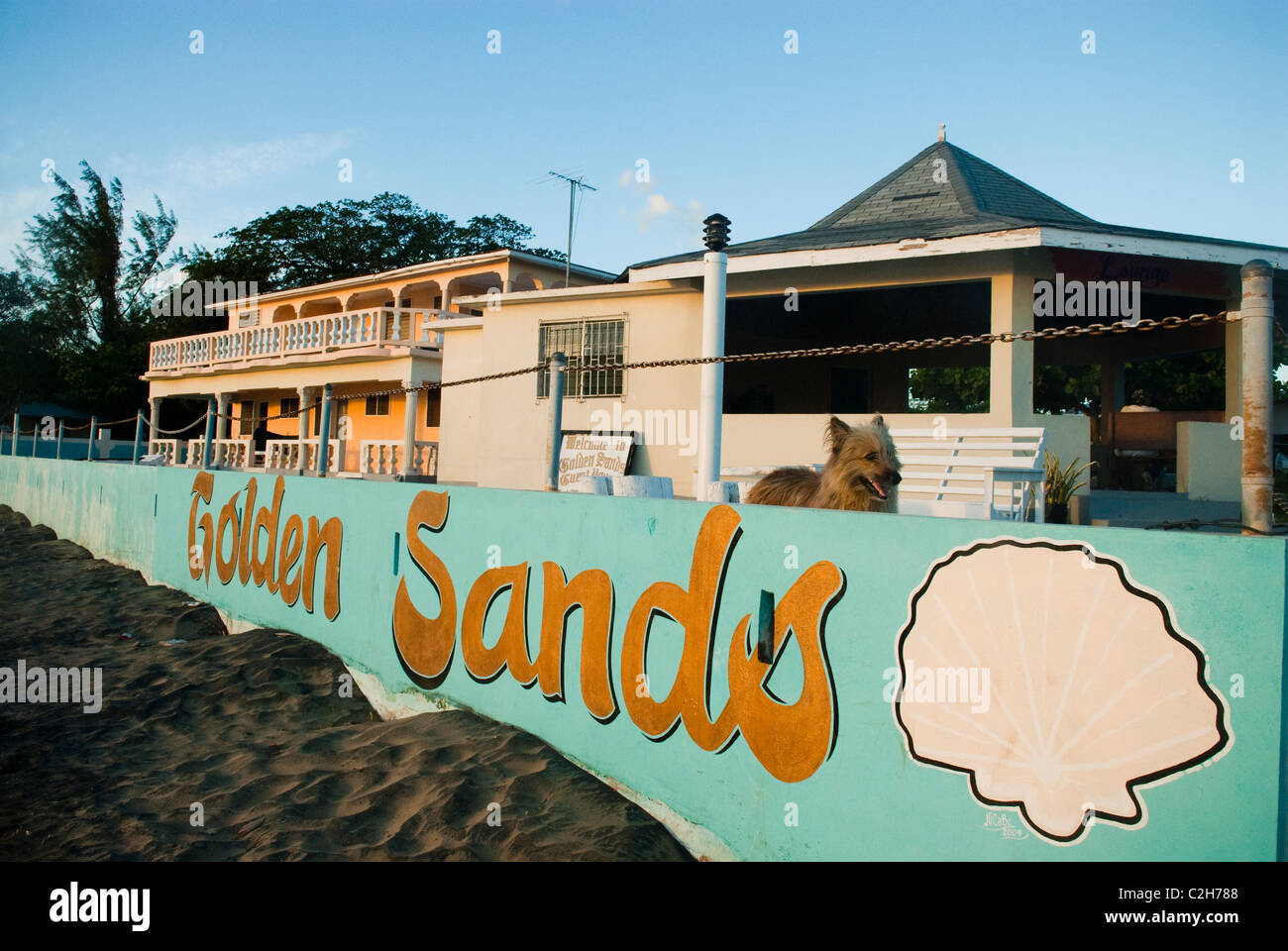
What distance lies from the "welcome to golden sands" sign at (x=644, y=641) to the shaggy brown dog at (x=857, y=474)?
1248mm

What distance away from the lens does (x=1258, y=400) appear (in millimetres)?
2428

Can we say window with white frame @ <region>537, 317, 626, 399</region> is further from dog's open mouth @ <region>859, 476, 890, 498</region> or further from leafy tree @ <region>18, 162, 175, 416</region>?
leafy tree @ <region>18, 162, 175, 416</region>

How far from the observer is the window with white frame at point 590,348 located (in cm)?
1449

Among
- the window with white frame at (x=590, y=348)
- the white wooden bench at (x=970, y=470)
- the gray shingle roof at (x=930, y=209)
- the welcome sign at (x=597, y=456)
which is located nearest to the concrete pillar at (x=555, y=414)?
the white wooden bench at (x=970, y=470)

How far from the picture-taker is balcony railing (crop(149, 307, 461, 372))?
21.9 metres

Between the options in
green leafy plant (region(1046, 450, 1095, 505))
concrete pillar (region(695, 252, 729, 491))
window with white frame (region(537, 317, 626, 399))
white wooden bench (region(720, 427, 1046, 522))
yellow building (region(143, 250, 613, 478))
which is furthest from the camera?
yellow building (region(143, 250, 613, 478))

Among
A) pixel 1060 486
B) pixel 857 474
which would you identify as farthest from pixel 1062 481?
pixel 857 474

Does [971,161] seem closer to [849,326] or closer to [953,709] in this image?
[849,326]

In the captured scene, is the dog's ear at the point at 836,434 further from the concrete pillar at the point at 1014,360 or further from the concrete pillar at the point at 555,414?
the concrete pillar at the point at 1014,360

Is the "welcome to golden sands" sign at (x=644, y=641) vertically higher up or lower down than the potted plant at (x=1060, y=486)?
lower down

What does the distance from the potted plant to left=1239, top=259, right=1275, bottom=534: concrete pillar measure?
22.7 feet

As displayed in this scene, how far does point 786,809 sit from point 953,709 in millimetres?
841

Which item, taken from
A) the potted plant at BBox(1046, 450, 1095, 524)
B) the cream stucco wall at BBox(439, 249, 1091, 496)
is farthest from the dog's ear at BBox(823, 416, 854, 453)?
the potted plant at BBox(1046, 450, 1095, 524)

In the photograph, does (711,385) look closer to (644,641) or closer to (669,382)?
(669,382)
